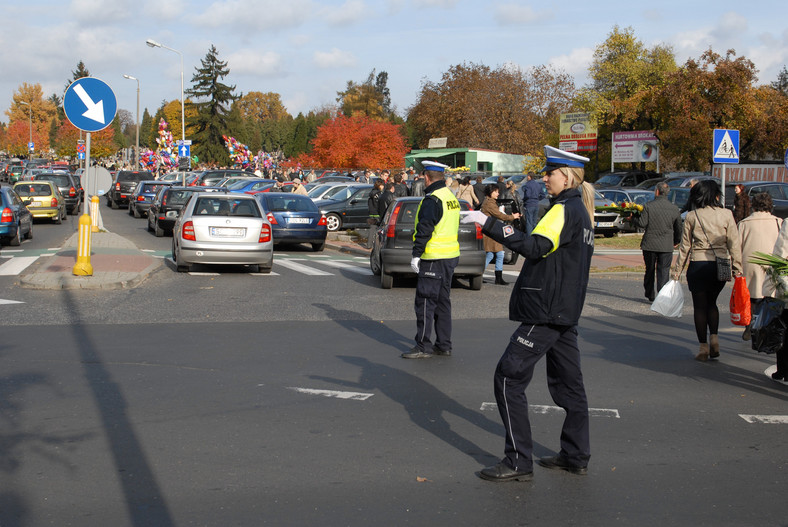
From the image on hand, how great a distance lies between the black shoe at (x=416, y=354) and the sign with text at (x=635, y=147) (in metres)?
41.3

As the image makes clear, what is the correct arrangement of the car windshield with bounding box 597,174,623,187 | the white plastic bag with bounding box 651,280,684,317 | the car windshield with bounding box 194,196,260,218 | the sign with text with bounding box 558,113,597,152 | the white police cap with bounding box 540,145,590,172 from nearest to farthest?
the white police cap with bounding box 540,145,590,172
the white plastic bag with bounding box 651,280,684,317
the car windshield with bounding box 194,196,260,218
the car windshield with bounding box 597,174,623,187
the sign with text with bounding box 558,113,597,152

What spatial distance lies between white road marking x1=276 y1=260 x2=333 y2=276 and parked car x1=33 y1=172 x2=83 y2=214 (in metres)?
21.7

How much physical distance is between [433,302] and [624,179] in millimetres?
38349

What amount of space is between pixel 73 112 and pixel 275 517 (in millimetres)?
11291

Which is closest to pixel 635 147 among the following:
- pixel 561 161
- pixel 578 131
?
pixel 578 131

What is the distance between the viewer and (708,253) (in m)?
8.99

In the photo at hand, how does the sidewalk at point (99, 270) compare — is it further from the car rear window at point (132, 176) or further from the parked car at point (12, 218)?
the car rear window at point (132, 176)

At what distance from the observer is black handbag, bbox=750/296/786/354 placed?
7586 millimetres

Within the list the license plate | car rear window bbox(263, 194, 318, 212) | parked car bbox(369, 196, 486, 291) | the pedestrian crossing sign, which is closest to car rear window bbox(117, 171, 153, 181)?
car rear window bbox(263, 194, 318, 212)

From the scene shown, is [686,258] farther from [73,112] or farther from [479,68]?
[479,68]

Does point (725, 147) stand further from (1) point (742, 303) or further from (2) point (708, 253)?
(1) point (742, 303)

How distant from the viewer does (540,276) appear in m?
4.99

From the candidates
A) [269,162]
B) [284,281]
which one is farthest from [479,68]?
[284,281]

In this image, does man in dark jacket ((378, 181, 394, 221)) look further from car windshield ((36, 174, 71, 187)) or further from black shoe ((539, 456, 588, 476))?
car windshield ((36, 174, 71, 187))
